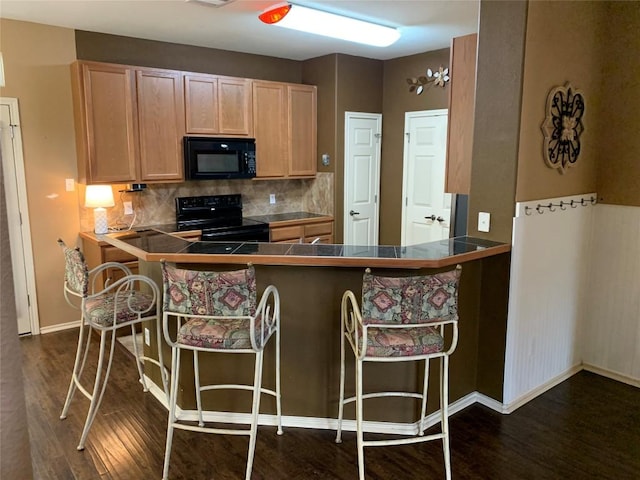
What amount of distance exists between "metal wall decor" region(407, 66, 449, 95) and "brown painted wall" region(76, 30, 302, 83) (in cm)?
135

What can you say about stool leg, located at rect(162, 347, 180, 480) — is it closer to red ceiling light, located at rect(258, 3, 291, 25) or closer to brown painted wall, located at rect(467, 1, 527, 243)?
brown painted wall, located at rect(467, 1, 527, 243)

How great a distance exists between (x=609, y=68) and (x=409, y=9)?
4.85 ft

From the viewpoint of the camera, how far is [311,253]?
259 cm

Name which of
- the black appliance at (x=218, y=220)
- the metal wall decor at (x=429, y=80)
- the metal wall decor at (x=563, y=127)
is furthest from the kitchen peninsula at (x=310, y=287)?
the metal wall decor at (x=429, y=80)

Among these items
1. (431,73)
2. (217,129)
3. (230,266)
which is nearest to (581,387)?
(230,266)

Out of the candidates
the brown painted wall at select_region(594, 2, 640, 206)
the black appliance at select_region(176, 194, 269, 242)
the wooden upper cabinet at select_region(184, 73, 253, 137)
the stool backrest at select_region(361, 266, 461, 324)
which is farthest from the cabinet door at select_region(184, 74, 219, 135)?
the brown painted wall at select_region(594, 2, 640, 206)

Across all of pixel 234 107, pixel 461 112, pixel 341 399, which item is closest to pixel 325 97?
pixel 234 107

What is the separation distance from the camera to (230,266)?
8.73ft

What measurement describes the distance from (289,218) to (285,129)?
3.23 feet

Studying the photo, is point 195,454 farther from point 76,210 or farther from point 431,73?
point 431,73

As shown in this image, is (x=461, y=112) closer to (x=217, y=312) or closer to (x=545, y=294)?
(x=545, y=294)

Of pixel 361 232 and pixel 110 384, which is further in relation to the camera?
pixel 361 232

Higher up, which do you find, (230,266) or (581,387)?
(230,266)

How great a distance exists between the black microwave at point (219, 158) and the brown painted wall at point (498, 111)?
2675 millimetres
